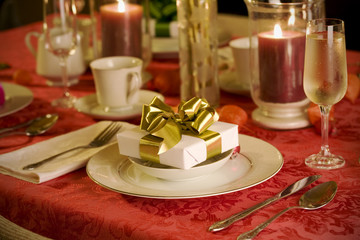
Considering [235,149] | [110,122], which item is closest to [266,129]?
[235,149]

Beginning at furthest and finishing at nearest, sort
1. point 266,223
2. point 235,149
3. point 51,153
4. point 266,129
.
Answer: point 266,129 < point 51,153 < point 235,149 < point 266,223

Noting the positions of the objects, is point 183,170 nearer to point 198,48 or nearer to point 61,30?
point 198,48

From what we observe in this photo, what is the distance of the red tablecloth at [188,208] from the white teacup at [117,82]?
246 millimetres

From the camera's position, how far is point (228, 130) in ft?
3.00

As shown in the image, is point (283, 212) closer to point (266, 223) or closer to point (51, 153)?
point (266, 223)

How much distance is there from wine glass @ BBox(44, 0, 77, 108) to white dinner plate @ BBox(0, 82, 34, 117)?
0.24 feet

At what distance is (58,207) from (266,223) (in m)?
0.34

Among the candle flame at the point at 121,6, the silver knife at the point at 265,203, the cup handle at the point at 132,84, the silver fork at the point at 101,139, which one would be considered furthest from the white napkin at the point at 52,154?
the candle flame at the point at 121,6

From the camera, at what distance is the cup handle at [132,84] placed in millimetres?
1312

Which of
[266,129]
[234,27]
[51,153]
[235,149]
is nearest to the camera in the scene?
[235,149]

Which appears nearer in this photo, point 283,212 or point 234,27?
point 283,212

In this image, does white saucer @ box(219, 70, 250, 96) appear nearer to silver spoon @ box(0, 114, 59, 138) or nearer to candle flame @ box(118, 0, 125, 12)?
candle flame @ box(118, 0, 125, 12)

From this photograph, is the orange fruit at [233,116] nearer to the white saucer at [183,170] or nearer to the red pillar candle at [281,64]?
the red pillar candle at [281,64]

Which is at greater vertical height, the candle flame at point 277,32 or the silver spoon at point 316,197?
the candle flame at point 277,32
